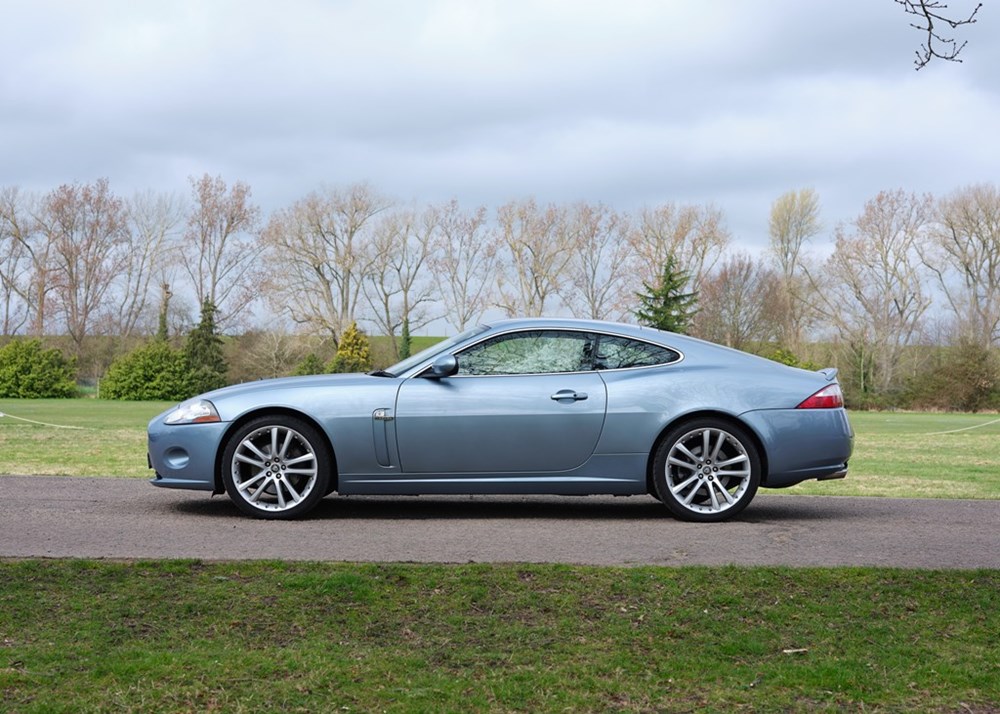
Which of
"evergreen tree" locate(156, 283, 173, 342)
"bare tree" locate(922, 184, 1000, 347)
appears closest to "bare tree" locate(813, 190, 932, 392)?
"bare tree" locate(922, 184, 1000, 347)

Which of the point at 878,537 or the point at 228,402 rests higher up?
the point at 228,402

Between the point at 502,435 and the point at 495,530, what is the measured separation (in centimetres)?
81

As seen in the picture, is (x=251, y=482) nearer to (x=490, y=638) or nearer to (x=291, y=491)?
(x=291, y=491)

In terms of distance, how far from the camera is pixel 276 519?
7762mm

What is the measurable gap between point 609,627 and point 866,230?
66047 mm

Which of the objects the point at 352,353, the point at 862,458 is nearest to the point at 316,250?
the point at 352,353

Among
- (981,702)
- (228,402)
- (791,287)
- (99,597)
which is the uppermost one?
(791,287)

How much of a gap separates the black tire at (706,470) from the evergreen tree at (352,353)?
52.2 metres

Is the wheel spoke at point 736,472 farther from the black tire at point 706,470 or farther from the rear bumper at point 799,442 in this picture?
the rear bumper at point 799,442

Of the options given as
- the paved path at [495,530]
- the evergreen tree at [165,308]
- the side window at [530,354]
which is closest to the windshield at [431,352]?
the side window at [530,354]

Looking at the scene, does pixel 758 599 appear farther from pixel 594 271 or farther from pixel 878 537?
pixel 594 271

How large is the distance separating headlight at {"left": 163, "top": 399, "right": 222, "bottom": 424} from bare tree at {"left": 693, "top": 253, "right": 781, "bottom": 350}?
60421mm

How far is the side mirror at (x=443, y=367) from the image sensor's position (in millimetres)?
7844

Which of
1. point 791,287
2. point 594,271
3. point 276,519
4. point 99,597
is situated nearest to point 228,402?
point 276,519
